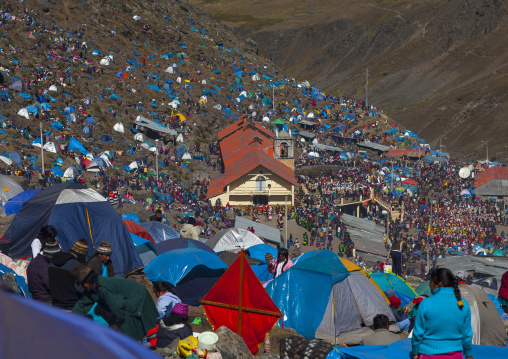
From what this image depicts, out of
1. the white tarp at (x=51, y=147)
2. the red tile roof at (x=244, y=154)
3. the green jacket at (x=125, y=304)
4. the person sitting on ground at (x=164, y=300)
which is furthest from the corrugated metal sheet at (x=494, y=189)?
the green jacket at (x=125, y=304)

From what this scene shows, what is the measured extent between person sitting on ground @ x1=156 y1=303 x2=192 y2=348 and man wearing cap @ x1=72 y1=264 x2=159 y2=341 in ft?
1.47

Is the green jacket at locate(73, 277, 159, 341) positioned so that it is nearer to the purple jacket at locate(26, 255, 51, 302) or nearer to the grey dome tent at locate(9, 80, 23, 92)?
the purple jacket at locate(26, 255, 51, 302)

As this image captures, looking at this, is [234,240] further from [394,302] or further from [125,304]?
[125,304]

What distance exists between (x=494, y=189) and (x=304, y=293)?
43901 mm

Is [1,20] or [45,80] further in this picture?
[1,20]

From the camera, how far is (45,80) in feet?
170

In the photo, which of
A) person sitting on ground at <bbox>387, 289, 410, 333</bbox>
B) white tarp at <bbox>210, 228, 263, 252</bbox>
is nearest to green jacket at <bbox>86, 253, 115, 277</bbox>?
person sitting on ground at <bbox>387, 289, 410, 333</bbox>

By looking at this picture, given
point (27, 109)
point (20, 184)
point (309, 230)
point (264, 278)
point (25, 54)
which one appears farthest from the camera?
point (25, 54)

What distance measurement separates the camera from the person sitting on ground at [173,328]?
23.4 ft

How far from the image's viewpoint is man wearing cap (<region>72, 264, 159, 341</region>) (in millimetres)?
6984

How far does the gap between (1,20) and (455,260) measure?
158 feet

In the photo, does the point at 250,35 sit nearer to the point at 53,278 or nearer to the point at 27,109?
the point at 27,109

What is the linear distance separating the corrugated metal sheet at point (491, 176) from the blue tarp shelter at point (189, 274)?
43883mm

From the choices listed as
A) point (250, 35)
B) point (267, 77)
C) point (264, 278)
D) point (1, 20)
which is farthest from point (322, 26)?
point (264, 278)
